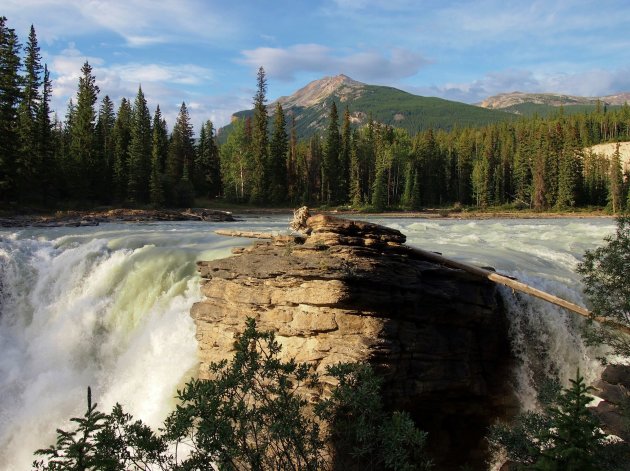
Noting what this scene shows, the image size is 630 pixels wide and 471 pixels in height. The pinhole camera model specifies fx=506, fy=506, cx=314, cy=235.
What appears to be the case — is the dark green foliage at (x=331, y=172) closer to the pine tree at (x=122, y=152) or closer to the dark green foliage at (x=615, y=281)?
the pine tree at (x=122, y=152)

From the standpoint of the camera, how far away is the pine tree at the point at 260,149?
71.2 meters

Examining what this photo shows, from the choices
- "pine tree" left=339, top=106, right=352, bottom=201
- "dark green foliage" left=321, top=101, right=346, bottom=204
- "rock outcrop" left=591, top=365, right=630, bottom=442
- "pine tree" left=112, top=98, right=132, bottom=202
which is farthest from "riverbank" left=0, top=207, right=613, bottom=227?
"rock outcrop" left=591, top=365, right=630, bottom=442

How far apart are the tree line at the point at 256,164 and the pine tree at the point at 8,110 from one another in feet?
0.34

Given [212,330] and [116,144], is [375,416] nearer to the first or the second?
[212,330]

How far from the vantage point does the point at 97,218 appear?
38094 mm

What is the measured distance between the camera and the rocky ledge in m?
33.3

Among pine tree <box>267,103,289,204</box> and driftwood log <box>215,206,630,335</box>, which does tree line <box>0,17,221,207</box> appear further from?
driftwood log <box>215,206,630,335</box>

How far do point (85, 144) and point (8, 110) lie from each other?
11423 millimetres

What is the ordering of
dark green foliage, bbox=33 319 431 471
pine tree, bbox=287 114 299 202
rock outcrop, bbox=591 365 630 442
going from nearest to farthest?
dark green foliage, bbox=33 319 431 471
rock outcrop, bbox=591 365 630 442
pine tree, bbox=287 114 299 202

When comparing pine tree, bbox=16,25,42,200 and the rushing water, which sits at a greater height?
pine tree, bbox=16,25,42,200

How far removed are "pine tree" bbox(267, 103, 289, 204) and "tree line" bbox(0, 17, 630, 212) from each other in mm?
170

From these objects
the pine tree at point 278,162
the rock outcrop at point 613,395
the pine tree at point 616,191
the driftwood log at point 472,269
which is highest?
the pine tree at point 278,162

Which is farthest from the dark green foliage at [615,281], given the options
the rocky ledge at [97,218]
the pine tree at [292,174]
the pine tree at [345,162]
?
the pine tree at [345,162]

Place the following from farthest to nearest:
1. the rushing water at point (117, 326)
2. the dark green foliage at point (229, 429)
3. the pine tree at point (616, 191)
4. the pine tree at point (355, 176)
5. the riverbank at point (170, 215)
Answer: the pine tree at point (355, 176) < the pine tree at point (616, 191) < the riverbank at point (170, 215) < the rushing water at point (117, 326) < the dark green foliage at point (229, 429)
